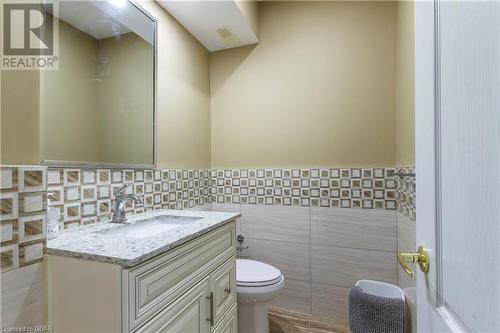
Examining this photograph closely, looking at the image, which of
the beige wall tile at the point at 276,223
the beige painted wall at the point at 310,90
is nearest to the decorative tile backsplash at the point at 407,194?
the beige painted wall at the point at 310,90

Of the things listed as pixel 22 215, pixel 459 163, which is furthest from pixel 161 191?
pixel 459 163

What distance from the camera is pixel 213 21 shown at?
190cm

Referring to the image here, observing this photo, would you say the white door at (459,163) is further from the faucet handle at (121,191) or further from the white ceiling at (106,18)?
the white ceiling at (106,18)

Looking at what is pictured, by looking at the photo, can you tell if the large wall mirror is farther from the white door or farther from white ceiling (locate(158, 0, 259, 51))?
the white door

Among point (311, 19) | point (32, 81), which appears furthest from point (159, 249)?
point (311, 19)

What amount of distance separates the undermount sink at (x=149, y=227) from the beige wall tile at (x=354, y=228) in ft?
3.51

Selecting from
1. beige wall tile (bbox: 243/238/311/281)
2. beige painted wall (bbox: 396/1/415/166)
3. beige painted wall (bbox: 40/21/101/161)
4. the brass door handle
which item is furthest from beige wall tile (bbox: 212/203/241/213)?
the brass door handle

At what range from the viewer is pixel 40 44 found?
98 cm

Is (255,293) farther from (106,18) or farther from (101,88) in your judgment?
(106,18)

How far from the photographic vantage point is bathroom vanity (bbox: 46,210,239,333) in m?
0.77

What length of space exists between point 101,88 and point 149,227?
2.53 ft

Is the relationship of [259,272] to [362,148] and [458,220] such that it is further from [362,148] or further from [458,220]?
[458,220]

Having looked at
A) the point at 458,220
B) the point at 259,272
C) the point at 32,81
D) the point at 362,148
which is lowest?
the point at 259,272

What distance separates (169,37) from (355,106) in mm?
1450
